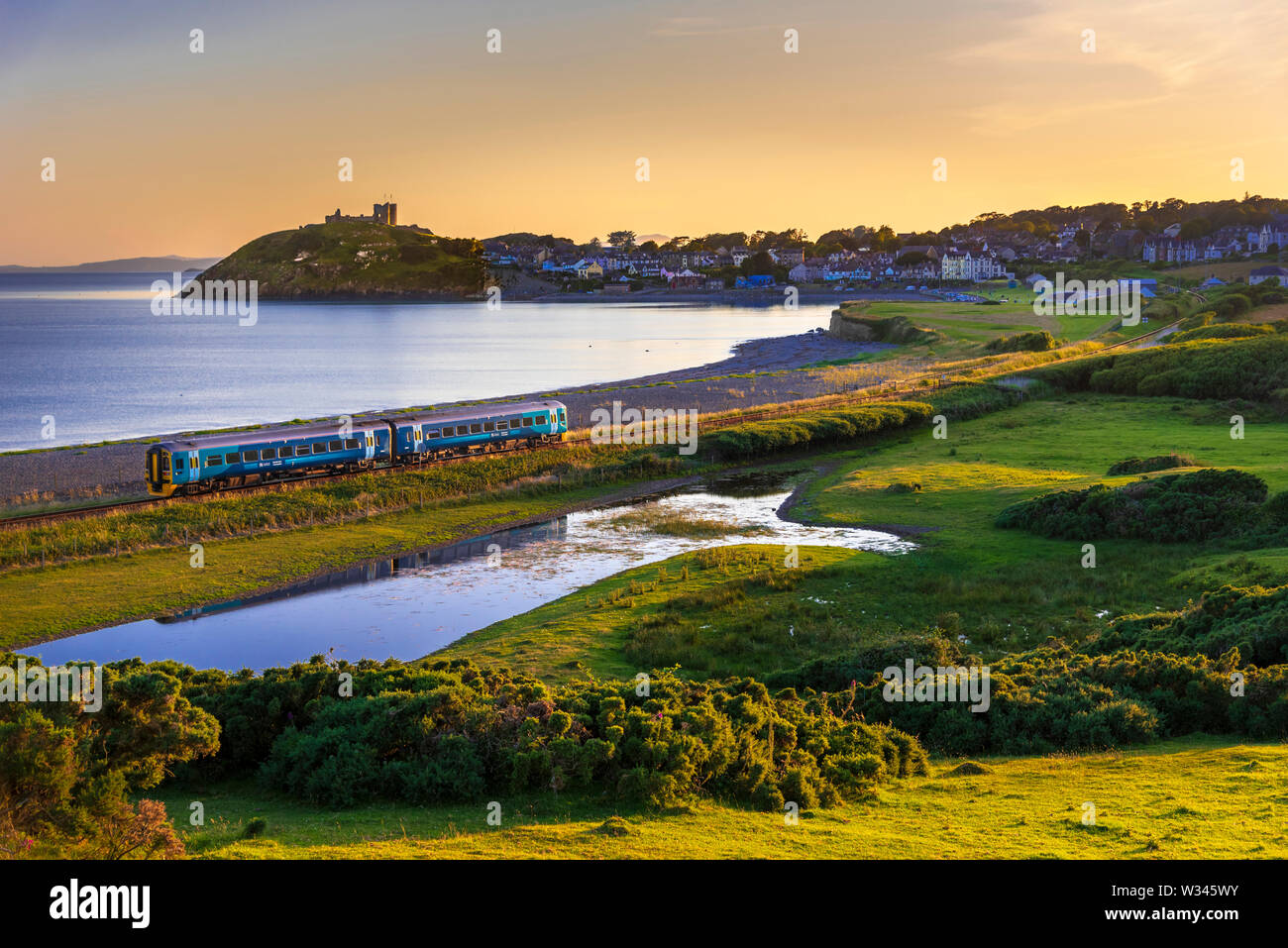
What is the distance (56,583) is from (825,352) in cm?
10378

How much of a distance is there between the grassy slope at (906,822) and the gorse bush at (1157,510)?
19.8 m

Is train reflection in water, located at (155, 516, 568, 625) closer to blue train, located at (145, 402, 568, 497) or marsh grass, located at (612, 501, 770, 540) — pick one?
marsh grass, located at (612, 501, 770, 540)

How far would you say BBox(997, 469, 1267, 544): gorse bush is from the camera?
3288 centimetres

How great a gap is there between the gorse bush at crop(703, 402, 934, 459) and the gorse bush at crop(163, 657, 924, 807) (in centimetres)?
3980

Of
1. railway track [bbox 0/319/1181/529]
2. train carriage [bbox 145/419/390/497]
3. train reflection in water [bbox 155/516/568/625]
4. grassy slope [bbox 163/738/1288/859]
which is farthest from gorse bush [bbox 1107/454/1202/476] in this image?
train carriage [bbox 145/419/390/497]

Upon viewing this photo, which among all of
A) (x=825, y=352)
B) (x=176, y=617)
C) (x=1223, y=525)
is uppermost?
(x=825, y=352)

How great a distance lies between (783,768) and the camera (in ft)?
47.4

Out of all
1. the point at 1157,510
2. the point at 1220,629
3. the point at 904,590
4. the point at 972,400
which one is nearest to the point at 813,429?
the point at 972,400

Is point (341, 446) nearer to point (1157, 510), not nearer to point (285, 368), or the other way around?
point (1157, 510)

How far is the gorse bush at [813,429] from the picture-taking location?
56.7m

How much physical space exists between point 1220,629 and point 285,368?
12106 cm

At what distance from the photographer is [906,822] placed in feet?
40.8
